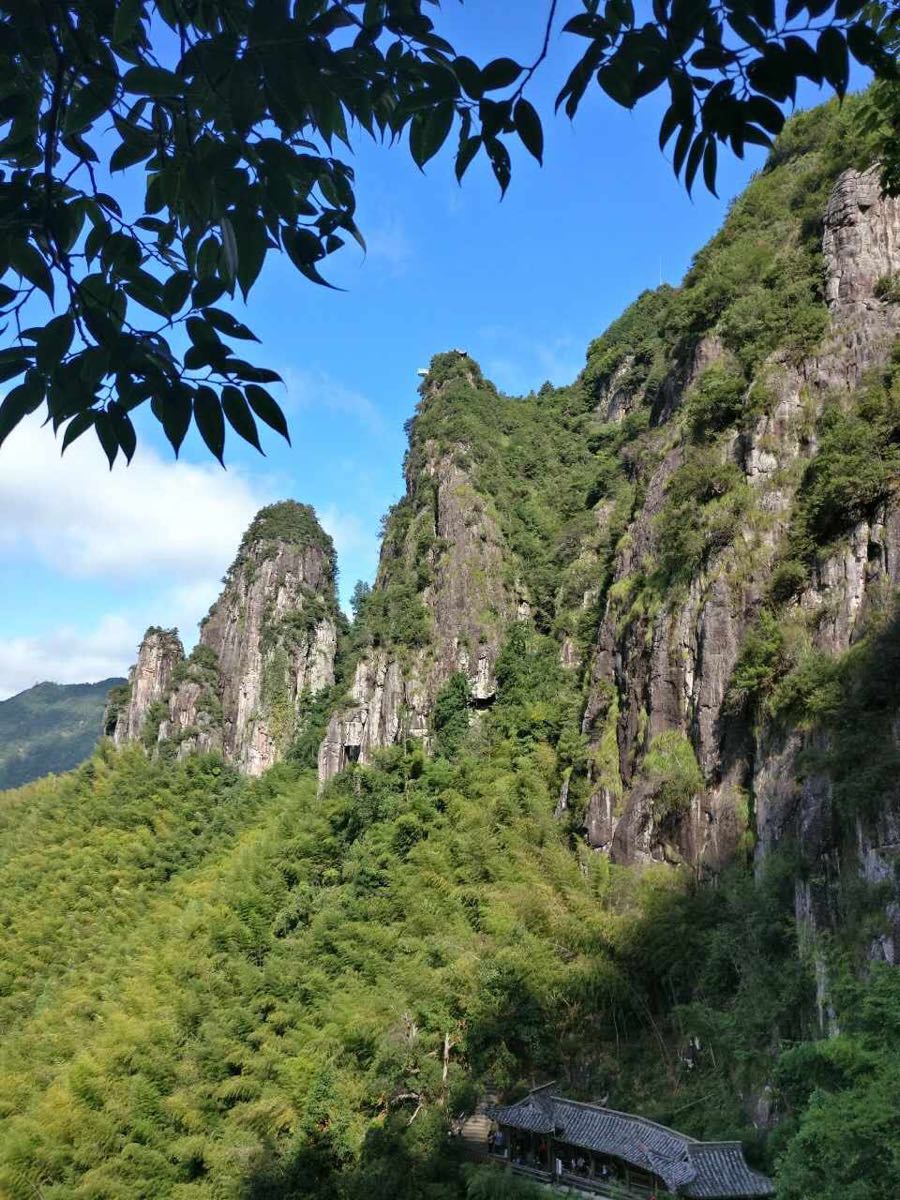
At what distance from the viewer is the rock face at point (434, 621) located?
3691cm

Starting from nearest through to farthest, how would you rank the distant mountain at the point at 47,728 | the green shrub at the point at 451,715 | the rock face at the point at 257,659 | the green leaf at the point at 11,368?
the green leaf at the point at 11,368 → the green shrub at the point at 451,715 → the rock face at the point at 257,659 → the distant mountain at the point at 47,728

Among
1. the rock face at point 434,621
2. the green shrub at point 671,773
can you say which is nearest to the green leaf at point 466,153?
the green shrub at point 671,773

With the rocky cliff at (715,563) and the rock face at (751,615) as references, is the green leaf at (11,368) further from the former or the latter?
the rock face at (751,615)

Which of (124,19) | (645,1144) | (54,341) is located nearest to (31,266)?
(54,341)

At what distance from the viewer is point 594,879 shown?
72.6 ft

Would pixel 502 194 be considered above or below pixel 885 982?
above

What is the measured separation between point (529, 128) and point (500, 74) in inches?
4.9

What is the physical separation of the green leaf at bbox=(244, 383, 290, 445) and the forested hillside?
401 cm

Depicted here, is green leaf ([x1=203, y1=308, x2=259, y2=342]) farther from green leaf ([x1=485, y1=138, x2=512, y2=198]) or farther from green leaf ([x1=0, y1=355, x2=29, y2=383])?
green leaf ([x1=485, y1=138, x2=512, y2=198])

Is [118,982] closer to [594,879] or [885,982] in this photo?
[594,879]

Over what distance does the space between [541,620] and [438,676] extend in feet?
19.4

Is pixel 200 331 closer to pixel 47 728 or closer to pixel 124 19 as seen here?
pixel 124 19

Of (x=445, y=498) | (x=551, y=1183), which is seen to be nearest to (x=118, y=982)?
(x=551, y=1183)

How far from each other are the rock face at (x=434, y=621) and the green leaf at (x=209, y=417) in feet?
113
